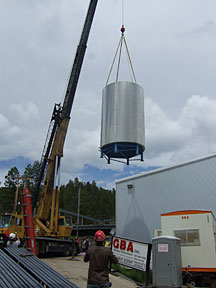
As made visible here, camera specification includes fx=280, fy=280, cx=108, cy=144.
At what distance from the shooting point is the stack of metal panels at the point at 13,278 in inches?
177

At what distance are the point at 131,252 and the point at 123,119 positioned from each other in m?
6.74

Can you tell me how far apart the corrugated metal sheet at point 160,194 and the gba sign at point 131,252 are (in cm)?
742

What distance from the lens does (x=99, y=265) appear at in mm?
4289

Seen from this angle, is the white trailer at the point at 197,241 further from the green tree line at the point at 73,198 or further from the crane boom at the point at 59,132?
the green tree line at the point at 73,198

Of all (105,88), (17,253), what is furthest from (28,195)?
(105,88)

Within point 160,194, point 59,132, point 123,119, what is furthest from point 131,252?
point 59,132

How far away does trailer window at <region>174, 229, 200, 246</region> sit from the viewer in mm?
10859

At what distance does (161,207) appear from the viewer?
57.1 ft

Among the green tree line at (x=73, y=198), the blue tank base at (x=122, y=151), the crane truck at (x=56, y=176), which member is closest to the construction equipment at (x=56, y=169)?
the crane truck at (x=56, y=176)

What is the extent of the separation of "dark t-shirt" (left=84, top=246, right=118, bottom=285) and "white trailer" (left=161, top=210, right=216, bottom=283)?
6.99 meters

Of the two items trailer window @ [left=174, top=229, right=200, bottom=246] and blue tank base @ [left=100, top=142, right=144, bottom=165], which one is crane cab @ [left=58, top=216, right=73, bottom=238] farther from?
trailer window @ [left=174, top=229, right=200, bottom=246]

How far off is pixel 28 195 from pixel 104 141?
4652 mm

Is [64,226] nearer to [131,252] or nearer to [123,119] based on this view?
[123,119]

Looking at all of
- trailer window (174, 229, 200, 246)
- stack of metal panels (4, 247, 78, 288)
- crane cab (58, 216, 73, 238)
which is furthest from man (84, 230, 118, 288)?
crane cab (58, 216, 73, 238)
